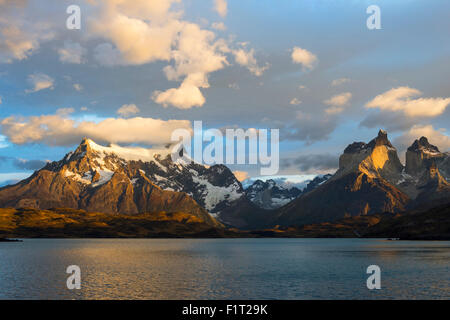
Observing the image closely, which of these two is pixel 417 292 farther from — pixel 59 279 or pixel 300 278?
pixel 59 279

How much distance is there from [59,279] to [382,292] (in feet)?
235

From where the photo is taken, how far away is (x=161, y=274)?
125 meters
